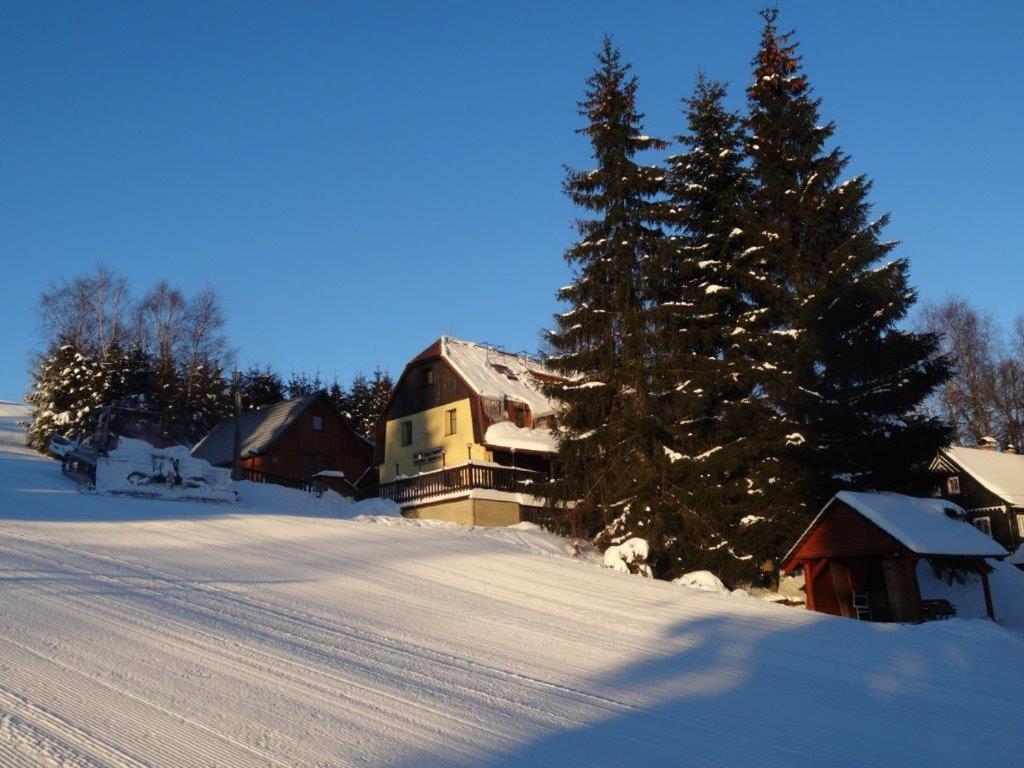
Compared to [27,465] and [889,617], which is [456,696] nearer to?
[889,617]

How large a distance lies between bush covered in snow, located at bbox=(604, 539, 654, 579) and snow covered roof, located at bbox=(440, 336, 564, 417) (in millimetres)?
12242

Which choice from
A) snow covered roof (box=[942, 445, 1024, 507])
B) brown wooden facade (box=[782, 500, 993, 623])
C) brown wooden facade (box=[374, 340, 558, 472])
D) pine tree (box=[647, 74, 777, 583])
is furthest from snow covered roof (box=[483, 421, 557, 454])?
snow covered roof (box=[942, 445, 1024, 507])

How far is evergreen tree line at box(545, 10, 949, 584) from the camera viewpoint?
2553 centimetres

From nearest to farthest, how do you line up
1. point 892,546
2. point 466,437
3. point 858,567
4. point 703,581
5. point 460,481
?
point 892,546, point 703,581, point 858,567, point 460,481, point 466,437

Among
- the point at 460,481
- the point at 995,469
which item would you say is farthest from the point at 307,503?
the point at 995,469

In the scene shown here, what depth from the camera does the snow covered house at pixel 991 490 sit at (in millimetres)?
37594

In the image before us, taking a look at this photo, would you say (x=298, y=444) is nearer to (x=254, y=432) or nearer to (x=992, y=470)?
(x=254, y=432)

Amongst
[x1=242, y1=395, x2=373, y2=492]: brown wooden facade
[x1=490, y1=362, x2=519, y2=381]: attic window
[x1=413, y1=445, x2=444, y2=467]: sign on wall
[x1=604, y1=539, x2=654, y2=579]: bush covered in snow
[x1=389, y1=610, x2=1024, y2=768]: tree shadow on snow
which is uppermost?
[x1=490, y1=362, x2=519, y2=381]: attic window

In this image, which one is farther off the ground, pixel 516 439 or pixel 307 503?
pixel 516 439

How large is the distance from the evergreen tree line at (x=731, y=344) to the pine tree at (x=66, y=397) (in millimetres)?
28557

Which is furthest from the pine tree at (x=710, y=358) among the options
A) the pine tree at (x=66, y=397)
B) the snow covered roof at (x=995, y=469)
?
the pine tree at (x=66, y=397)

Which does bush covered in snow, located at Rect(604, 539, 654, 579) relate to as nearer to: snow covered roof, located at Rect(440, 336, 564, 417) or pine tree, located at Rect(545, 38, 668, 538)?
pine tree, located at Rect(545, 38, 668, 538)

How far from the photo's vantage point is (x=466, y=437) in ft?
123

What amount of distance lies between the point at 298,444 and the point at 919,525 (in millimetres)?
31470
